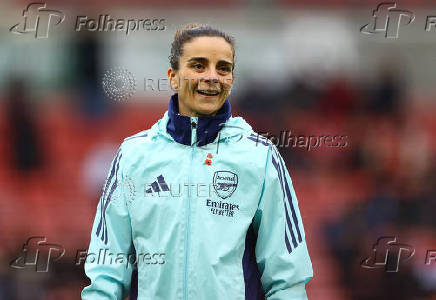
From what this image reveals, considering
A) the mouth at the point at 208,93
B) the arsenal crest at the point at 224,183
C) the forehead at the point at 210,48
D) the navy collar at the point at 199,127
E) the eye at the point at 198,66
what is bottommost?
the arsenal crest at the point at 224,183

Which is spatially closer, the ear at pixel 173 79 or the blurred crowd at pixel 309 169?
the ear at pixel 173 79

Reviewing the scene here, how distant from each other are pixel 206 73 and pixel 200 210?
42 cm

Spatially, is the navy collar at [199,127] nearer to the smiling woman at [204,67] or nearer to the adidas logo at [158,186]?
the smiling woman at [204,67]

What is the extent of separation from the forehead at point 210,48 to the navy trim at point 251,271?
541 mm

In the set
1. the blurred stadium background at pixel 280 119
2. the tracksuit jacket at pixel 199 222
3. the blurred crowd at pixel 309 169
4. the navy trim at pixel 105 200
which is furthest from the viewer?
the blurred stadium background at pixel 280 119

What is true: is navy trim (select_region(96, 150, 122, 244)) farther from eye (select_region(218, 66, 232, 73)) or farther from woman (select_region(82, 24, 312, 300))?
eye (select_region(218, 66, 232, 73))

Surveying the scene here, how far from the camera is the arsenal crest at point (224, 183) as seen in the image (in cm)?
200

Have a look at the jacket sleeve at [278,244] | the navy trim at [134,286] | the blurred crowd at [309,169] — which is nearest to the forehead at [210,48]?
the jacket sleeve at [278,244]

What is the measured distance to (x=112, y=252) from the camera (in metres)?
2.02

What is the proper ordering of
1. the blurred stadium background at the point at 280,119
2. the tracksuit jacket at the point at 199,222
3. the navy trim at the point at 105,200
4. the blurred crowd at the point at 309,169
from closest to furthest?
the tracksuit jacket at the point at 199,222 → the navy trim at the point at 105,200 → the blurred crowd at the point at 309,169 → the blurred stadium background at the point at 280,119

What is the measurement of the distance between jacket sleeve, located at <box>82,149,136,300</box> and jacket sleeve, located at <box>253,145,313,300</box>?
410mm

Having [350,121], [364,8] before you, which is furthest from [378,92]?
[364,8]

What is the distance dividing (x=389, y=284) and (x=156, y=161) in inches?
129

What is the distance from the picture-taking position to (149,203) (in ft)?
6.52
